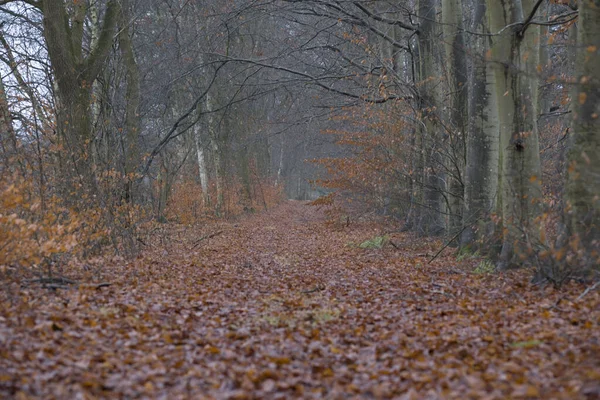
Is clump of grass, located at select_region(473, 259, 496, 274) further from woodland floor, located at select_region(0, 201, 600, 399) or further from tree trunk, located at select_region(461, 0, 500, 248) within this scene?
tree trunk, located at select_region(461, 0, 500, 248)

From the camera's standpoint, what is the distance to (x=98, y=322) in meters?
5.76

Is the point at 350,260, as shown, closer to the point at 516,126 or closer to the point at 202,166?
the point at 516,126

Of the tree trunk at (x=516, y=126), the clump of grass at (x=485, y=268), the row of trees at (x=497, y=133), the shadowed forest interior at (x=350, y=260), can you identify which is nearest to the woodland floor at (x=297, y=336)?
the shadowed forest interior at (x=350, y=260)

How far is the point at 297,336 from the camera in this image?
5750 millimetres

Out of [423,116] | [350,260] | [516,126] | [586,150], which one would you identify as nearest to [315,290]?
[350,260]

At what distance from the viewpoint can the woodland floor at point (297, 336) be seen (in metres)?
4.16

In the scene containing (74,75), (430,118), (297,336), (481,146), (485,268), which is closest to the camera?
(297,336)

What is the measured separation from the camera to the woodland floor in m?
4.16

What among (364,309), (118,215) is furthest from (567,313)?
(118,215)

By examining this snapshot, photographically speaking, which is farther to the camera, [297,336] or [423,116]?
[423,116]

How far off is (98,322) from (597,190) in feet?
20.3

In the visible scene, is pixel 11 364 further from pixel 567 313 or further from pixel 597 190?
pixel 597 190

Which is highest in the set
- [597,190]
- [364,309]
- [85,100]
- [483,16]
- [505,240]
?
[483,16]

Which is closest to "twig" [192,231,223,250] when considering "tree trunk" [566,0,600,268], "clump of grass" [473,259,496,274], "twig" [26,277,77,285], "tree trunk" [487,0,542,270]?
"twig" [26,277,77,285]
